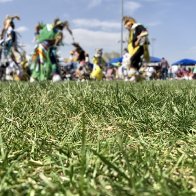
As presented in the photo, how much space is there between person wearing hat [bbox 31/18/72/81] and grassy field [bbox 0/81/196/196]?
35.3 ft

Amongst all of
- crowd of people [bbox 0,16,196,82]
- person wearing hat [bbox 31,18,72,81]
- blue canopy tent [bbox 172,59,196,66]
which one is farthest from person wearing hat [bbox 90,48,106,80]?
blue canopy tent [bbox 172,59,196,66]

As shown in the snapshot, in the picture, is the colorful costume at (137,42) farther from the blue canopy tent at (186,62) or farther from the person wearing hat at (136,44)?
the blue canopy tent at (186,62)

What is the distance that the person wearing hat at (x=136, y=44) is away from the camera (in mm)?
12547

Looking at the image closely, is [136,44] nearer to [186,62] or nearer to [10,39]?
[10,39]

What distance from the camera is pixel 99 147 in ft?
5.90

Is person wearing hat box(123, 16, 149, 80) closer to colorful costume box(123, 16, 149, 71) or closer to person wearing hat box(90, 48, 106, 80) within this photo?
colorful costume box(123, 16, 149, 71)

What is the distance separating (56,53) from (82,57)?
821cm

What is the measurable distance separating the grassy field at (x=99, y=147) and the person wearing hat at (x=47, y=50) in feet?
35.3

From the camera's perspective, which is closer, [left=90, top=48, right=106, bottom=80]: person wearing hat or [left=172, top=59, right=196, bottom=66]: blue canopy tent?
[left=90, top=48, right=106, bottom=80]: person wearing hat

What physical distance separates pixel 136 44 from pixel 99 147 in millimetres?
10895

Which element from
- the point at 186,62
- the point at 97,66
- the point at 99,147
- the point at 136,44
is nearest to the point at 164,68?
the point at 186,62

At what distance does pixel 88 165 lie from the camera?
1.48m

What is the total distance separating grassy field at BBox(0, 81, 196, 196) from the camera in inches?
50.3

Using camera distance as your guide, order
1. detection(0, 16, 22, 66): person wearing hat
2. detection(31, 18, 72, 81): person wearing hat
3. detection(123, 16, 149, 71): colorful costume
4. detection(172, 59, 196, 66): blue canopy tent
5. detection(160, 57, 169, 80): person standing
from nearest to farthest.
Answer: detection(123, 16, 149, 71): colorful costume, detection(31, 18, 72, 81): person wearing hat, detection(0, 16, 22, 66): person wearing hat, detection(160, 57, 169, 80): person standing, detection(172, 59, 196, 66): blue canopy tent
